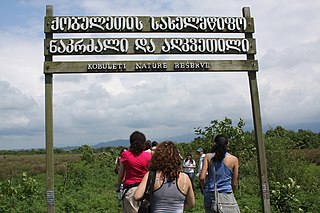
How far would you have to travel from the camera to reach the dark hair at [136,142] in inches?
200

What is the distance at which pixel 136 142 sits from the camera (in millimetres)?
5074

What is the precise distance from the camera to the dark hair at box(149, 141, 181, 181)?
3.59 m

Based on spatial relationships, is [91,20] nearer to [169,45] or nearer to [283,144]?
[169,45]

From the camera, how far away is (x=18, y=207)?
948 cm

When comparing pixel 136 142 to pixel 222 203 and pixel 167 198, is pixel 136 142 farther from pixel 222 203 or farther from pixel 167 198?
pixel 167 198

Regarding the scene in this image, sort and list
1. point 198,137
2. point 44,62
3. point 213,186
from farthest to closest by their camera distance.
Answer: point 198,137 → point 44,62 → point 213,186

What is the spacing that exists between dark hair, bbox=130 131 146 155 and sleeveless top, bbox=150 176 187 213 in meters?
1.53

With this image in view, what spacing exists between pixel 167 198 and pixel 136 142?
1.61 meters

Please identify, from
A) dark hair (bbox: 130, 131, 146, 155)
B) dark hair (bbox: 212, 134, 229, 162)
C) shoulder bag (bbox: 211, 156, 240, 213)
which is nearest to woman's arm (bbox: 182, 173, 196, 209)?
shoulder bag (bbox: 211, 156, 240, 213)

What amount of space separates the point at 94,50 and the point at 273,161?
9.81 m

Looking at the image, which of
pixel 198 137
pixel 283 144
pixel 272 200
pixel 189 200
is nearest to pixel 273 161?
pixel 283 144

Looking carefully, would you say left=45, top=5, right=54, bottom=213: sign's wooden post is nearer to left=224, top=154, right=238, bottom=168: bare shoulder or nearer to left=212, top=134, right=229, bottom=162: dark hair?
left=212, top=134, right=229, bottom=162: dark hair

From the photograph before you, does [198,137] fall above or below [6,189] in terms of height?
above

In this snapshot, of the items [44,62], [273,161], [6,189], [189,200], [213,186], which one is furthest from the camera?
[273,161]
